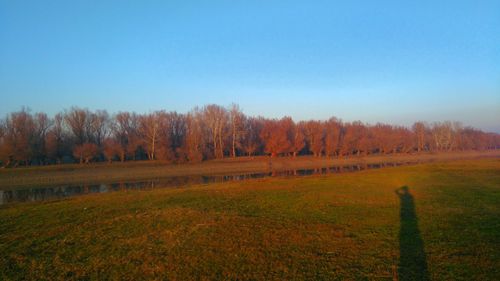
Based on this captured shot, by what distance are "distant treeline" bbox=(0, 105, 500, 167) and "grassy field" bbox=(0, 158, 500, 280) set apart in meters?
45.3

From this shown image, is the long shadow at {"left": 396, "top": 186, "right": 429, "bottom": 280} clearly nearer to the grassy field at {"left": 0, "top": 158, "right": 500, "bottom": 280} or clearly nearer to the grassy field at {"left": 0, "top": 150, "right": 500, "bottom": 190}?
the grassy field at {"left": 0, "top": 158, "right": 500, "bottom": 280}

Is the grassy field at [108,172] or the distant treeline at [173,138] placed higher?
the distant treeline at [173,138]

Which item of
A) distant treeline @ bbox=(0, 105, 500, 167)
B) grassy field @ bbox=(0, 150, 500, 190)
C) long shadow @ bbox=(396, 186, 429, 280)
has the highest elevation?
distant treeline @ bbox=(0, 105, 500, 167)

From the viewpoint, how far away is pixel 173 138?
238 feet

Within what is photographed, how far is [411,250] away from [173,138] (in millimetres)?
68910

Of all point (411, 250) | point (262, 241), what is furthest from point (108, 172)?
point (411, 250)

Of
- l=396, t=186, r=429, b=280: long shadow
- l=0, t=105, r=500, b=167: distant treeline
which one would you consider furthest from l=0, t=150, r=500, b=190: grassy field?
l=396, t=186, r=429, b=280: long shadow

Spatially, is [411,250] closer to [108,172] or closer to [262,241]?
[262,241]

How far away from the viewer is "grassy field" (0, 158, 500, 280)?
Answer: 20.9 ft

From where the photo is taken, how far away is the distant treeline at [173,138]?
5538 cm

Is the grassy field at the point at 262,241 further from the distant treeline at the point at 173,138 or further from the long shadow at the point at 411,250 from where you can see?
the distant treeline at the point at 173,138

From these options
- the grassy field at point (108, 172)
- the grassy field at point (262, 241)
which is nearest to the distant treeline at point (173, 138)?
the grassy field at point (108, 172)

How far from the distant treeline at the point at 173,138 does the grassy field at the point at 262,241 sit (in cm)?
4525

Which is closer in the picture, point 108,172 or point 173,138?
point 108,172
